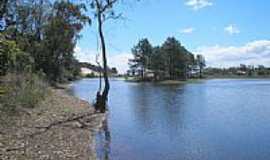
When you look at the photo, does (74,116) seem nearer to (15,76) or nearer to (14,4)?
(15,76)

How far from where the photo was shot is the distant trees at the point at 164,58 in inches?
3916

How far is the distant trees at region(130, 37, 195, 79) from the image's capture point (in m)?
99.5

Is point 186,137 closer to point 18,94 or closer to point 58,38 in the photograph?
point 18,94

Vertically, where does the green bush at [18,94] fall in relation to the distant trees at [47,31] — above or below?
below

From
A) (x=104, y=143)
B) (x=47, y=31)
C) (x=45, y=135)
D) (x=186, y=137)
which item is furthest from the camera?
(x=47, y=31)

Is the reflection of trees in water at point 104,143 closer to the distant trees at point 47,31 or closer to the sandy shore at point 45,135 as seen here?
the sandy shore at point 45,135

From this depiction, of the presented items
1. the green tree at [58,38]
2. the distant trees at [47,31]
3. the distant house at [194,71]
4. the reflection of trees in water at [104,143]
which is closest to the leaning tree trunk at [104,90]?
the reflection of trees in water at [104,143]

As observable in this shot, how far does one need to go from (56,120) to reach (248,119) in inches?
453

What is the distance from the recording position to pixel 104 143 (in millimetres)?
14766

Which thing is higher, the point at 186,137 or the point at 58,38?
the point at 58,38

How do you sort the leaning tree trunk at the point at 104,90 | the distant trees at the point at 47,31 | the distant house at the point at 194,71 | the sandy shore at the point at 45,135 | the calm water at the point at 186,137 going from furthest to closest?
the distant house at the point at 194,71, the distant trees at the point at 47,31, the leaning tree trunk at the point at 104,90, the calm water at the point at 186,137, the sandy shore at the point at 45,135

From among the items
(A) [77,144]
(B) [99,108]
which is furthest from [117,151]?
(B) [99,108]

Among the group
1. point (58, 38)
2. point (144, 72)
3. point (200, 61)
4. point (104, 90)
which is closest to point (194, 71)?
point (200, 61)

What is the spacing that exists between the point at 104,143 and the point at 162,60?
85.9m
